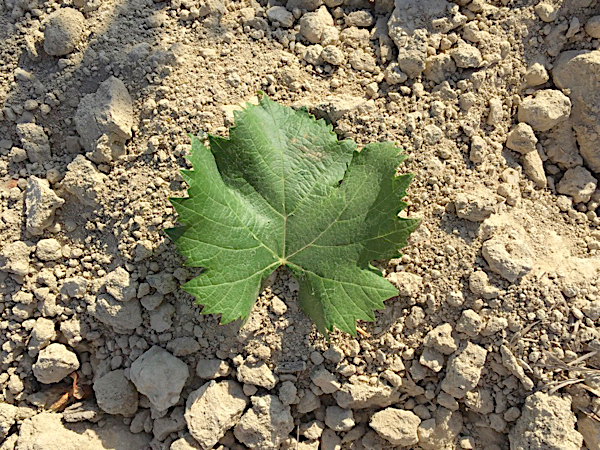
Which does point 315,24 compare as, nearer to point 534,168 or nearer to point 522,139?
point 522,139

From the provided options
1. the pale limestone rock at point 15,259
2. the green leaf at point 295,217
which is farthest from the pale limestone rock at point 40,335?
the green leaf at point 295,217

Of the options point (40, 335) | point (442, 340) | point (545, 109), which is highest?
Answer: point (545, 109)

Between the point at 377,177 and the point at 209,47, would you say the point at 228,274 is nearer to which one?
the point at 377,177

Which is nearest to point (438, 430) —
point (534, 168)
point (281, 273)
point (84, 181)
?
Answer: point (281, 273)

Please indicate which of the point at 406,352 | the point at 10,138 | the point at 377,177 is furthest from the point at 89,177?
the point at 406,352

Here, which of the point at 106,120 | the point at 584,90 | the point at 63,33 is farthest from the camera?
the point at 584,90

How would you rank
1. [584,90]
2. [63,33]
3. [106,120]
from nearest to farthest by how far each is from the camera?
[106,120] → [63,33] → [584,90]

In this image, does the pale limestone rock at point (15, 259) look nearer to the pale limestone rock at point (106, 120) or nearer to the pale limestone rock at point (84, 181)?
the pale limestone rock at point (84, 181)
